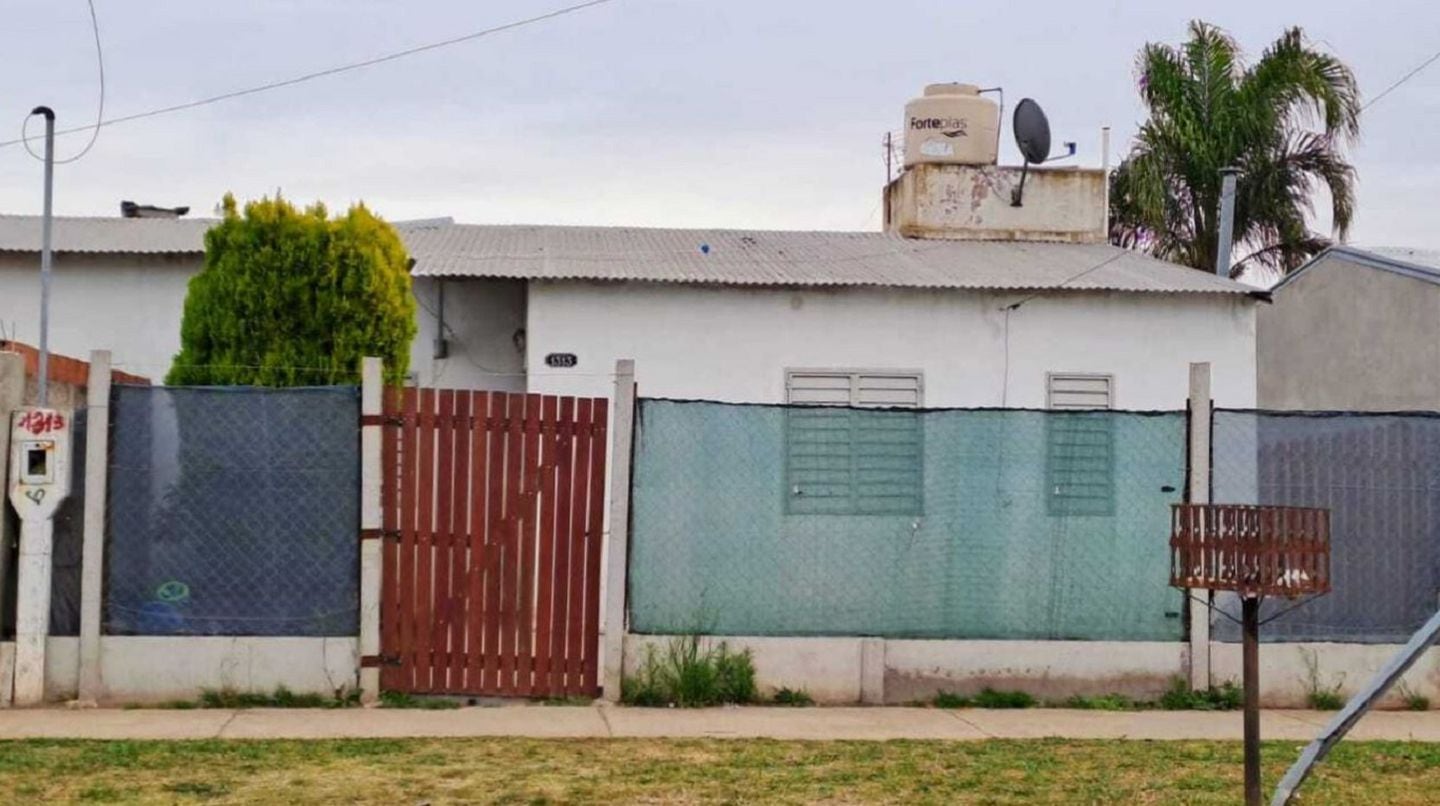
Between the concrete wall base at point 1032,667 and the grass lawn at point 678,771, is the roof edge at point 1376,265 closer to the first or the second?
the concrete wall base at point 1032,667

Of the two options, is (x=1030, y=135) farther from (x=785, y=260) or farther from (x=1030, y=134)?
(x=785, y=260)

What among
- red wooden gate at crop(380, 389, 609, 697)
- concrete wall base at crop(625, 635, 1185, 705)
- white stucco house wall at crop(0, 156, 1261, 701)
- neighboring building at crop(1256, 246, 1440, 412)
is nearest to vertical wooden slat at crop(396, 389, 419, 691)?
red wooden gate at crop(380, 389, 609, 697)

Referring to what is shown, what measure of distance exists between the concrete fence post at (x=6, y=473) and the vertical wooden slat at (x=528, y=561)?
293cm

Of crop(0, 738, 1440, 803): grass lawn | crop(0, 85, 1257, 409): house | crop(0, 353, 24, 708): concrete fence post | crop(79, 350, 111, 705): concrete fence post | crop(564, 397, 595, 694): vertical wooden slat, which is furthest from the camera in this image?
crop(0, 85, 1257, 409): house

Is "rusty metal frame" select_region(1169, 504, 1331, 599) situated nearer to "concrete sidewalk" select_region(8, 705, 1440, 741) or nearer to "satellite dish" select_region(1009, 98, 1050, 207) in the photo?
"concrete sidewalk" select_region(8, 705, 1440, 741)

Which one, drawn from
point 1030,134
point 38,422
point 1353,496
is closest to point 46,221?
point 38,422

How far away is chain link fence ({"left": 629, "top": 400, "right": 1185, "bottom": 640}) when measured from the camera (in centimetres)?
1148

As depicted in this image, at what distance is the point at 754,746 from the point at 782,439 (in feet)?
8.05

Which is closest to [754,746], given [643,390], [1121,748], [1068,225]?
[1121,748]

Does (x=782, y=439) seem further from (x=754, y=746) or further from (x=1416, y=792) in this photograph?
(x=1416, y=792)

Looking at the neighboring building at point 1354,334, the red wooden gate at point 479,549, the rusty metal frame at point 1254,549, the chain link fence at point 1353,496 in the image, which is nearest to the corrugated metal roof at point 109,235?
the red wooden gate at point 479,549

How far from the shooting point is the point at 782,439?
1161cm

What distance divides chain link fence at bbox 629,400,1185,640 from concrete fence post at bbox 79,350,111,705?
315cm

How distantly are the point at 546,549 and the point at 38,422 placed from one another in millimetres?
3070
